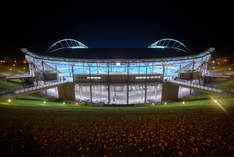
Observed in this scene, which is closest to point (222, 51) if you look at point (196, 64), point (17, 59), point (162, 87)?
point (196, 64)

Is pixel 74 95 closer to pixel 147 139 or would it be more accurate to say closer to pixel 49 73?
pixel 49 73

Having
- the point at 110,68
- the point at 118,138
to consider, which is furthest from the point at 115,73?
the point at 118,138

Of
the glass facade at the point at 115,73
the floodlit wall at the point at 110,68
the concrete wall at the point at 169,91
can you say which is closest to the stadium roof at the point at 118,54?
the glass facade at the point at 115,73

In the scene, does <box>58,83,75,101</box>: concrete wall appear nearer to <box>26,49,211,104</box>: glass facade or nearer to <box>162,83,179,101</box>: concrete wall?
<box>26,49,211,104</box>: glass facade

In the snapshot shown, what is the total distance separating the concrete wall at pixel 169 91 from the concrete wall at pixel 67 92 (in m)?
20.9

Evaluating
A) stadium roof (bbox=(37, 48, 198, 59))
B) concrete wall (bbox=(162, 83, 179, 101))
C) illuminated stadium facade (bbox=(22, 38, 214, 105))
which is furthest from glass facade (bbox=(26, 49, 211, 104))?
stadium roof (bbox=(37, 48, 198, 59))

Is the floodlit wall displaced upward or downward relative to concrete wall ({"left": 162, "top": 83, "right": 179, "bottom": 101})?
upward

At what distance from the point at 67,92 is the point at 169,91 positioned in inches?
926

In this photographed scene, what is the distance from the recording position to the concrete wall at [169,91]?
25.4 m

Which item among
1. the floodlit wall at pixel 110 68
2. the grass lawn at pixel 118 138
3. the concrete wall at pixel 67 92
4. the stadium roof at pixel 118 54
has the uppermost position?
the stadium roof at pixel 118 54

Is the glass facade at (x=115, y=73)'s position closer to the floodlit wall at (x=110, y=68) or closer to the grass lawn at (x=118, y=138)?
the floodlit wall at (x=110, y=68)

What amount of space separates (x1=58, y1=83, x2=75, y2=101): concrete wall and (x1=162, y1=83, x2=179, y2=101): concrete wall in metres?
20.9

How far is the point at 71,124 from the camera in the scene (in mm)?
6988

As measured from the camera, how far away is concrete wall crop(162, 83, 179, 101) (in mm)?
25406
